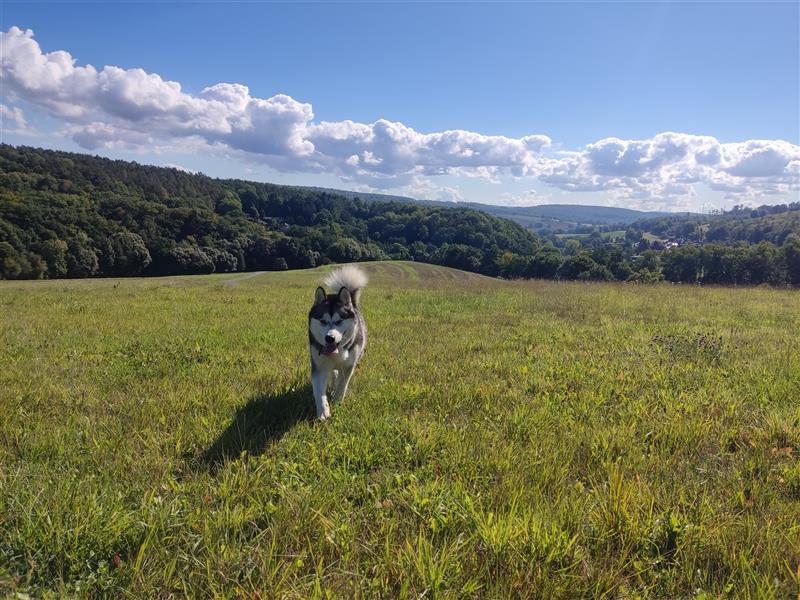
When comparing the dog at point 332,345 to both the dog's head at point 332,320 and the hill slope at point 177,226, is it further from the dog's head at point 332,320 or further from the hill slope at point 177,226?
the hill slope at point 177,226

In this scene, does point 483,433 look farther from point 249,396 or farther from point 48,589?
point 48,589

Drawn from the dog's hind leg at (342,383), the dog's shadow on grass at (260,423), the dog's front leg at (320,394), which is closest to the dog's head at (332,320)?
the dog's front leg at (320,394)

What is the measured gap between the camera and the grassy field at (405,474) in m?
2.38

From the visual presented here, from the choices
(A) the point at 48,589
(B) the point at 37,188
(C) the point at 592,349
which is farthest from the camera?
(B) the point at 37,188

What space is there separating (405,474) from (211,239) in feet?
309

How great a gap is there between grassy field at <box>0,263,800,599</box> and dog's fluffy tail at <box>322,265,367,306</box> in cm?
121

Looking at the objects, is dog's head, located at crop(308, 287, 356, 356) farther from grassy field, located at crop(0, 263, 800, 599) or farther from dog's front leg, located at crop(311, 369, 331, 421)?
grassy field, located at crop(0, 263, 800, 599)

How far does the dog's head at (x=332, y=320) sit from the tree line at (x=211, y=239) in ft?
120

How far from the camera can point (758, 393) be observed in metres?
5.25

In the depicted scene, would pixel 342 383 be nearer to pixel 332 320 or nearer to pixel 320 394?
pixel 320 394

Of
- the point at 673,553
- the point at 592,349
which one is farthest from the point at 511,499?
the point at 592,349

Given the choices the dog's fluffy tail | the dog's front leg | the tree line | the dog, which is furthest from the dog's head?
the tree line

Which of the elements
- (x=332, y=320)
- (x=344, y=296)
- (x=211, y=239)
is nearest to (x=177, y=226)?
(x=211, y=239)

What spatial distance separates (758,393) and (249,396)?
6.11 metres
